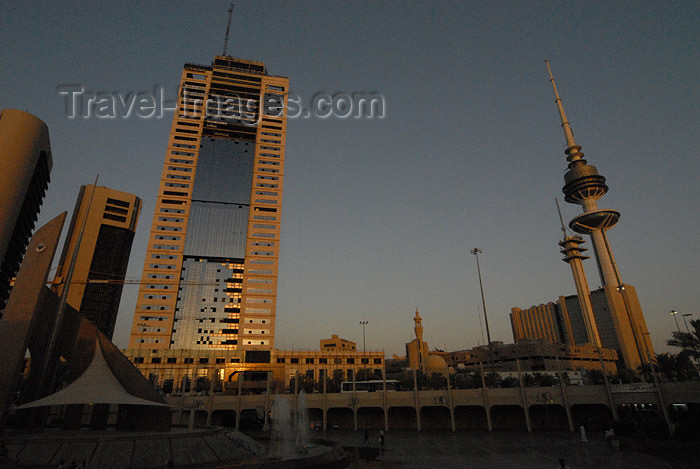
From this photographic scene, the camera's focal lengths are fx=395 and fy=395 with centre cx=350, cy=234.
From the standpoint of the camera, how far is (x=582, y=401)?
43406 mm

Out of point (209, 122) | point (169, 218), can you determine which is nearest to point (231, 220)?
point (169, 218)

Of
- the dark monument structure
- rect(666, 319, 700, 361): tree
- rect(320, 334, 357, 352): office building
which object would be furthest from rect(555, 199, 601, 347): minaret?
the dark monument structure

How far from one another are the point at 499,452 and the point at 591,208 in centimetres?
12082

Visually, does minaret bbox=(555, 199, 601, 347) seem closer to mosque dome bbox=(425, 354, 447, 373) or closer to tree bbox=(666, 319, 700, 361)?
mosque dome bbox=(425, 354, 447, 373)

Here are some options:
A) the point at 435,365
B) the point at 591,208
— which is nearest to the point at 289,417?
the point at 435,365

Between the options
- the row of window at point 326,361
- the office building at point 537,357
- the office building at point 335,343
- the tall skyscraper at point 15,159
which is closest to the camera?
the tall skyscraper at point 15,159

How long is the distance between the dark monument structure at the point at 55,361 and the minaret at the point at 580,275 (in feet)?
466

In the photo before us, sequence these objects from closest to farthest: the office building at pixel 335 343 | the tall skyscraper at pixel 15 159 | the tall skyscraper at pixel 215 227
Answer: the tall skyscraper at pixel 15 159
the tall skyscraper at pixel 215 227
the office building at pixel 335 343

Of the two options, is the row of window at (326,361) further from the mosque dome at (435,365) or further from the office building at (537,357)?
the office building at (537,357)

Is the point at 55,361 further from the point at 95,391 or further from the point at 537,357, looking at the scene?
the point at 537,357

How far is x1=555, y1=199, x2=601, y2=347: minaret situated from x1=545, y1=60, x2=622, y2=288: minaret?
8155mm

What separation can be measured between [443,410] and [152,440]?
36.6 metres

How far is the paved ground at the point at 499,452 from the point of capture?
25500mm

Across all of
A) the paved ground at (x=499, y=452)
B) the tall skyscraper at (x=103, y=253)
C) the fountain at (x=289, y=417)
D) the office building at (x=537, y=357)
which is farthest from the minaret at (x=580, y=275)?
the tall skyscraper at (x=103, y=253)
